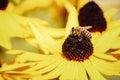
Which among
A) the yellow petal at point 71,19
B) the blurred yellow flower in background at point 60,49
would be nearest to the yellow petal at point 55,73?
the blurred yellow flower in background at point 60,49

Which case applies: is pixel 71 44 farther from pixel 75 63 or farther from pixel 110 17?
pixel 110 17

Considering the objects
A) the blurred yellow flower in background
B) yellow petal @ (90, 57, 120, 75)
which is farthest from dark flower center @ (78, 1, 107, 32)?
yellow petal @ (90, 57, 120, 75)

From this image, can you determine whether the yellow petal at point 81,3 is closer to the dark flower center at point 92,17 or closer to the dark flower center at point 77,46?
the dark flower center at point 92,17

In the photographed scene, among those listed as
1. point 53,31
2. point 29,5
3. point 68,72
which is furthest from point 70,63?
point 29,5

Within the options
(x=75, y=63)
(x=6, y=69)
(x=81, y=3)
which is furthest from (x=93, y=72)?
(x=81, y=3)

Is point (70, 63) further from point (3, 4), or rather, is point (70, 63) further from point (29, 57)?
point (3, 4)

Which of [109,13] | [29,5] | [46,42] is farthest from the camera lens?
[29,5]
